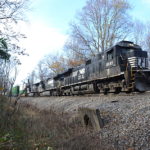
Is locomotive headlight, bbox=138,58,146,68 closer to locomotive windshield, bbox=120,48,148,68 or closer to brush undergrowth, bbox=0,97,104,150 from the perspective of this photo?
locomotive windshield, bbox=120,48,148,68

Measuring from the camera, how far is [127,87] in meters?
12.7

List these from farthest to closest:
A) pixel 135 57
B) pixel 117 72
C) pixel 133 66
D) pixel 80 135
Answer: pixel 117 72 < pixel 135 57 < pixel 133 66 < pixel 80 135

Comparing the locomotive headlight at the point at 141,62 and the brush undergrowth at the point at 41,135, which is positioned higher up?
the locomotive headlight at the point at 141,62

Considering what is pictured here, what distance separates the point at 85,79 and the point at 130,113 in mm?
12370

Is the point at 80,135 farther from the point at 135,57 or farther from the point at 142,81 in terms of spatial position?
the point at 135,57

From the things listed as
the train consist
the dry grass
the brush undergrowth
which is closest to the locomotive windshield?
the train consist

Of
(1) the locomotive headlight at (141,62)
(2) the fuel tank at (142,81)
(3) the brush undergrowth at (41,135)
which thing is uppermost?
Answer: (1) the locomotive headlight at (141,62)

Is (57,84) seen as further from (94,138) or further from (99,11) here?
(94,138)

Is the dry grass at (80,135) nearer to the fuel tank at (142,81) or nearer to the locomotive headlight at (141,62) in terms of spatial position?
the fuel tank at (142,81)

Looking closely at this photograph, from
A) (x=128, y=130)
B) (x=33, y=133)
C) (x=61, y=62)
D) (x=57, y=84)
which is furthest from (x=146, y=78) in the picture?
(x=61, y=62)

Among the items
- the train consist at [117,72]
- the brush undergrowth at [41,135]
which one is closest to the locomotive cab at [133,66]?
the train consist at [117,72]

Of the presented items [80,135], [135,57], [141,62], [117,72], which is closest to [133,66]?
[135,57]

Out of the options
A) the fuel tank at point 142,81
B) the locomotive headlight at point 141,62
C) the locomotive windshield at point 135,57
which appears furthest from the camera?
the locomotive headlight at point 141,62

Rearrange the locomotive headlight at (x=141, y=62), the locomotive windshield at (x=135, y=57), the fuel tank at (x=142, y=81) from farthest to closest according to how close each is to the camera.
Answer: the locomotive headlight at (x=141, y=62)
the locomotive windshield at (x=135, y=57)
the fuel tank at (x=142, y=81)
